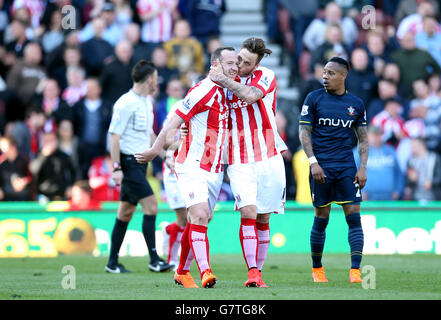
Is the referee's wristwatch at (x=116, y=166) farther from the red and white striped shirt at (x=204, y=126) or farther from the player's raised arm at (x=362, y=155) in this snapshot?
the player's raised arm at (x=362, y=155)

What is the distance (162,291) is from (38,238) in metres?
6.94

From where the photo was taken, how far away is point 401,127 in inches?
688

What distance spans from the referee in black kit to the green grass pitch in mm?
361

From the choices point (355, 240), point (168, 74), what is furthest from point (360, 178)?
point (168, 74)

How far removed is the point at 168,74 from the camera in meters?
17.9

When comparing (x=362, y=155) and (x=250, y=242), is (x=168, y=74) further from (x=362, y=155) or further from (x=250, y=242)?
(x=250, y=242)

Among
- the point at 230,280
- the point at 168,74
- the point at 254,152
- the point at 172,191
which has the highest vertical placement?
the point at 168,74

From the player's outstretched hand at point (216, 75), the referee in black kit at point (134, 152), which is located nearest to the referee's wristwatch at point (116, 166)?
the referee in black kit at point (134, 152)

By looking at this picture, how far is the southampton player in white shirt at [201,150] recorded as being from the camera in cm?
882

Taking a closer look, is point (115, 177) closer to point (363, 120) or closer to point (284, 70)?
point (363, 120)

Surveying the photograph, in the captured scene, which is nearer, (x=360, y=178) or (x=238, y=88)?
(x=238, y=88)

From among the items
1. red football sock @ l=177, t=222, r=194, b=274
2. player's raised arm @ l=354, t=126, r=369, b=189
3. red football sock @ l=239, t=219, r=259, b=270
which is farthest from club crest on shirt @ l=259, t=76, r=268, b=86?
red football sock @ l=177, t=222, r=194, b=274

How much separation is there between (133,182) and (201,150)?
8.98ft

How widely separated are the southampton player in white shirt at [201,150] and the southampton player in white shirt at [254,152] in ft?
0.51
